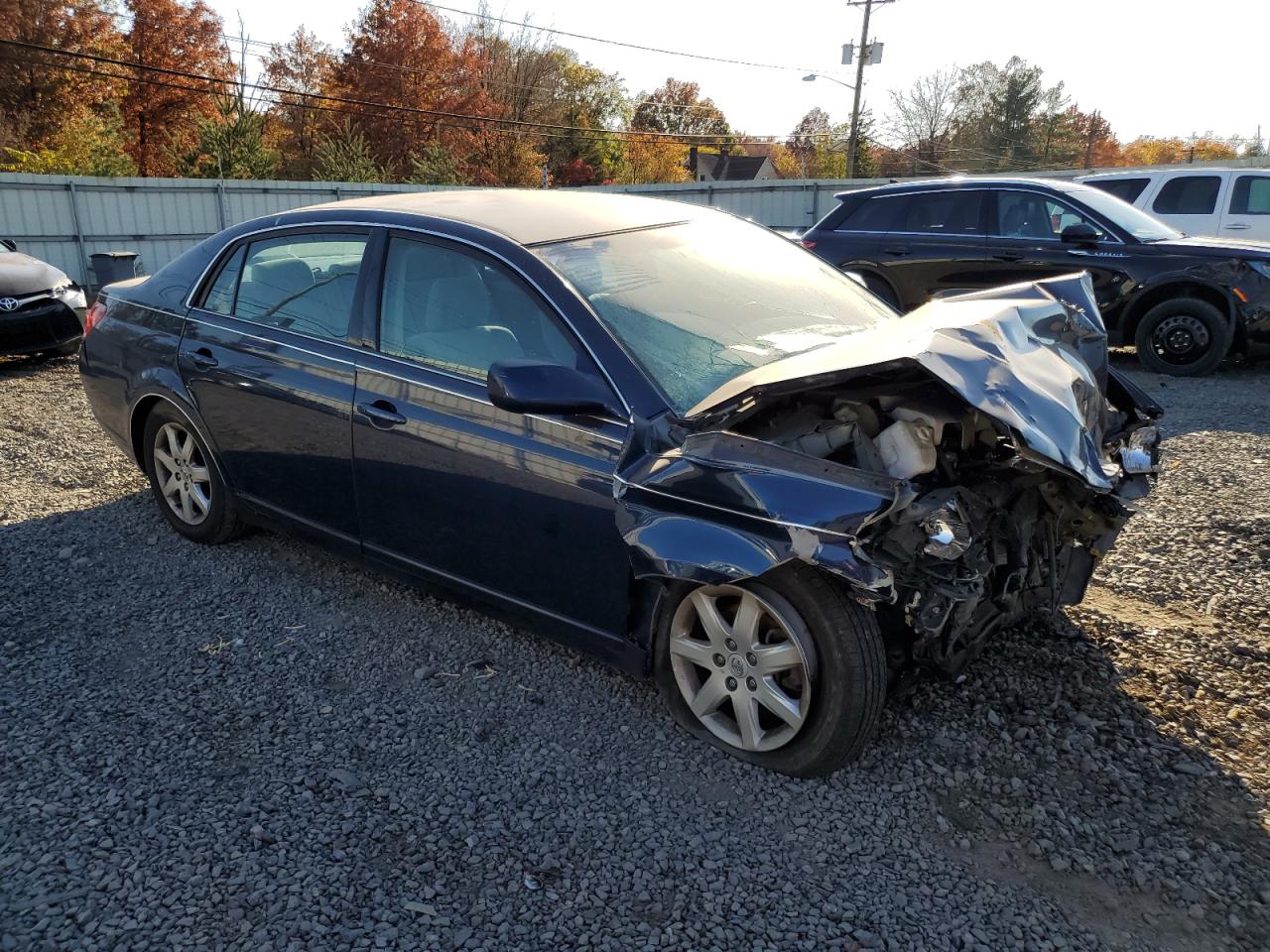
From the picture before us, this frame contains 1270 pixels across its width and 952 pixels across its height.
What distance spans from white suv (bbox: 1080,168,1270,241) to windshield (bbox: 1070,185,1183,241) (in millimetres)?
3073

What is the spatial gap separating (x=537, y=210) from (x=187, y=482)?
2.28 metres

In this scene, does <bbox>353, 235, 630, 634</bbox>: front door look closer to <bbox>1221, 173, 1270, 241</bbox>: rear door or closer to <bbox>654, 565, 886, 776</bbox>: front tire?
<bbox>654, 565, 886, 776</bbox>: front tire

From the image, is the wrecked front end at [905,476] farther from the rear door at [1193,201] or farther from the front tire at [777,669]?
the rear door at [1193,201]

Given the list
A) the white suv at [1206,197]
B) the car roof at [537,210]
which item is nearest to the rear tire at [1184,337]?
the white suv at [1206,197]

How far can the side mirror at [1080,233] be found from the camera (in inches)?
320

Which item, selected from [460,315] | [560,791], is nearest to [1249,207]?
[460,315]

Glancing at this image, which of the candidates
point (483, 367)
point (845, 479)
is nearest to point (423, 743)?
point (483, 367)

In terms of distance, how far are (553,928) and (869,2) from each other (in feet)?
142

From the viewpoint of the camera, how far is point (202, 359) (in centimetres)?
425

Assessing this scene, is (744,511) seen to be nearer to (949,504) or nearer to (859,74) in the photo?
(949,504)

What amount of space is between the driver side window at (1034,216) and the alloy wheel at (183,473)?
23.0 ft

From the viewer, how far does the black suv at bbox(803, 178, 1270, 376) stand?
809 cm

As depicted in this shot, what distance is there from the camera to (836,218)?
30.9ft

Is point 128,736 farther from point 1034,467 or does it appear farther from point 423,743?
point 1034,467
